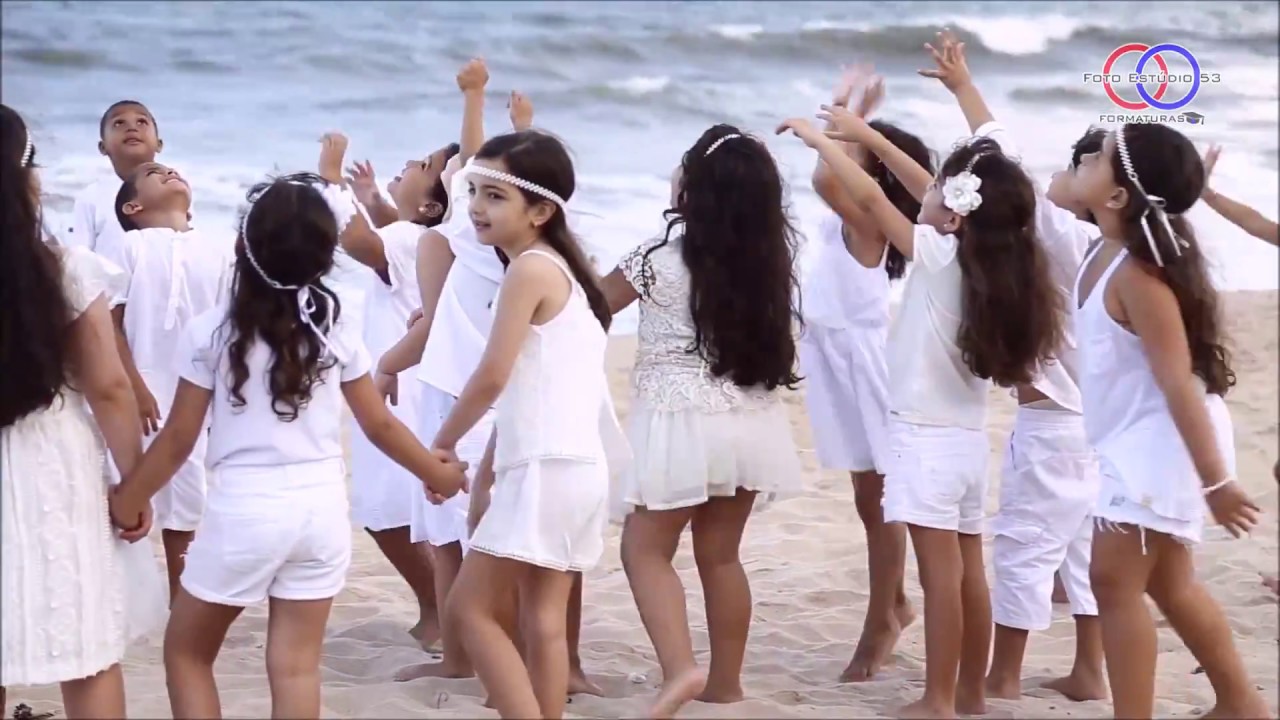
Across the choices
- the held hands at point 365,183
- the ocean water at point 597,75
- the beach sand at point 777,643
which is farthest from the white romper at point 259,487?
the ocean water at point 597,75

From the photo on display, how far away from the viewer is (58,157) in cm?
1339

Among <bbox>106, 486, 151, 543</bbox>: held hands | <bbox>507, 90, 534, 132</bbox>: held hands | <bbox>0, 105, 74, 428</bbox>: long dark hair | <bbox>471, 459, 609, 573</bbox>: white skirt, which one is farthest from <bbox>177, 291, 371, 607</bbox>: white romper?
<bbox>507, 90, 534, 132</bbox>: held hands

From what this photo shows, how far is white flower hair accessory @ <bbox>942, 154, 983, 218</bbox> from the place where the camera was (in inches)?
145

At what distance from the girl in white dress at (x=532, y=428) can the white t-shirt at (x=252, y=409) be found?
0.32 metres

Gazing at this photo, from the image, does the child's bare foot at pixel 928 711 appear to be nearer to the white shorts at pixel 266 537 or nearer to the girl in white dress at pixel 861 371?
the girl in white dress at pixel 861 371

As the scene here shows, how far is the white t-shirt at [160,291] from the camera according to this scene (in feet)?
14.2

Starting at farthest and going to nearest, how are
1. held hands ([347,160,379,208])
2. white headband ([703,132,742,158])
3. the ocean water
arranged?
the ocean water, held hands ([347,160,379,208]), white headband ([703,132,742,158])

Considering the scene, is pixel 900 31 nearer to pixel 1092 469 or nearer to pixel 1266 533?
pixel 1266 533

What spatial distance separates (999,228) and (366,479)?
213 centimetres

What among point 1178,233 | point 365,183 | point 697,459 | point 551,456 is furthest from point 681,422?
point 365,183

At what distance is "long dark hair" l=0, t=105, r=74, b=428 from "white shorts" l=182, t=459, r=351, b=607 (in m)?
0.42

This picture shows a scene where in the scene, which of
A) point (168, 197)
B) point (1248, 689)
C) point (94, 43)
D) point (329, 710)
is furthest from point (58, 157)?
point (1248, 689)

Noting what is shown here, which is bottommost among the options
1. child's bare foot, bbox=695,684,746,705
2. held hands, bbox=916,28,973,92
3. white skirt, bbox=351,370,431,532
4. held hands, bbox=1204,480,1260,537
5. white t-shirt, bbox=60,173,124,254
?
child's bare foot, bbox=695,684,746,705

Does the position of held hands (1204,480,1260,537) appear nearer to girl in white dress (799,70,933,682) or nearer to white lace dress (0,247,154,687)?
girl in white dress (799,70,933,682)
